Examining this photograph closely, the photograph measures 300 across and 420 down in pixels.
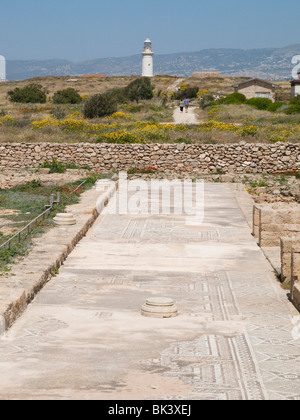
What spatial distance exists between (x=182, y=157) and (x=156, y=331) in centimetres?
1785

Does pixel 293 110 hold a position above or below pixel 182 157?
above

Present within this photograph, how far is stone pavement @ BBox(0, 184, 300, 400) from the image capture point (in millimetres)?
6242

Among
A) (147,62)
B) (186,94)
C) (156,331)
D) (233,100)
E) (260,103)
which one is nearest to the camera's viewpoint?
(156,331)

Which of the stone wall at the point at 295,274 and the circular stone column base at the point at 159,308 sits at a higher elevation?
the stone wall at the point at 295,274

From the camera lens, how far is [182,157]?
999 inches

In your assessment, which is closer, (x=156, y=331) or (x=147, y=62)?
(x=156, y=331)

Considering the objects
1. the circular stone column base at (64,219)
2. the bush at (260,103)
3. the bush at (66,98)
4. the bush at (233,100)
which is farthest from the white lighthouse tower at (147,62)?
the circular stone column base at (64,219)

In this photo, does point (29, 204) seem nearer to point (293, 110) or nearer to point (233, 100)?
point (293, 110)

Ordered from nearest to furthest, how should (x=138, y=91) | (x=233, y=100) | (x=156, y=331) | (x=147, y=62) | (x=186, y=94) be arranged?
(x=156, y=331) → (x=233, y=100) → (x=138, y=91) → (x=186, y=94) → (x=147, y=62)

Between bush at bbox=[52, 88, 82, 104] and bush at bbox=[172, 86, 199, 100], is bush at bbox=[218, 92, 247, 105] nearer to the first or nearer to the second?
bush at bbox=[172, 86, 199, 100]

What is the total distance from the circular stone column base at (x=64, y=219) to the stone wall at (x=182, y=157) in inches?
451

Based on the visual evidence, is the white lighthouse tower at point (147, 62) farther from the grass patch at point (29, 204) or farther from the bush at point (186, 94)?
the grass patch at point (29, 204)

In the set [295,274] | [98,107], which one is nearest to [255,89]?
[98,107]

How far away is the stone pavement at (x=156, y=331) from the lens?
624 centimetres
